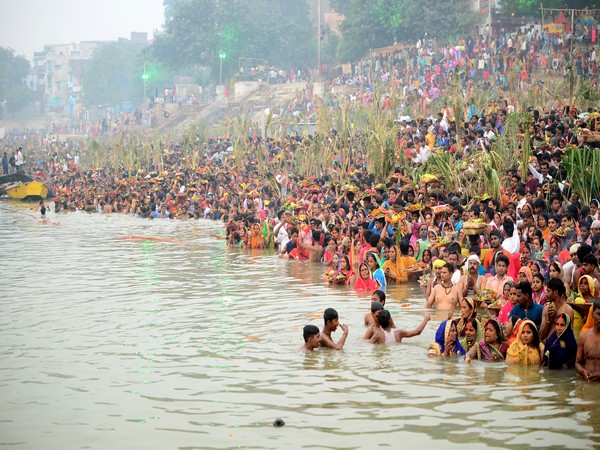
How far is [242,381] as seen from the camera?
933cm

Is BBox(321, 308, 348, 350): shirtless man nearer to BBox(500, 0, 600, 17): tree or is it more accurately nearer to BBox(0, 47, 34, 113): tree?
BBox(500, 0, 600, 17): tree

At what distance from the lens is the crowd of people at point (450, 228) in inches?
380

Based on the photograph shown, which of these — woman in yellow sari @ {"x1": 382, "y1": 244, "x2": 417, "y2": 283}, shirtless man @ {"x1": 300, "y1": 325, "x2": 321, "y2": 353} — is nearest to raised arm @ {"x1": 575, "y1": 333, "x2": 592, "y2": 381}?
shirtless man @ {"x1": 300, "y1": 325, "x2": 321, "y2": 353}

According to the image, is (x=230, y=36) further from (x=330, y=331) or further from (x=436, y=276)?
(x=330, y=331)

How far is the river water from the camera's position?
25.2ft

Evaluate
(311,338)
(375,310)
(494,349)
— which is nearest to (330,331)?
(311,338)

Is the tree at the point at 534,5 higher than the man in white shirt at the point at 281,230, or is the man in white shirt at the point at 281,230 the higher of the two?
the tree at the point at 534,5

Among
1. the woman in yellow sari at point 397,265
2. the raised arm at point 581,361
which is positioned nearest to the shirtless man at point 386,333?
the raised arm at point 581,361

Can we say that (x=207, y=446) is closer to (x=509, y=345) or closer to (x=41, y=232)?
(x=509, y=345)

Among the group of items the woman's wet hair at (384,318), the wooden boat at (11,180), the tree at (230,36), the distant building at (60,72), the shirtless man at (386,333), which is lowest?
the shirtless man at (386,333)

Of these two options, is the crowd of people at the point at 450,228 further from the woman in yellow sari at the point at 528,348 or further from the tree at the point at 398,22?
→ the tree at the point at 398,22

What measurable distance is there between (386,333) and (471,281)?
1697mm

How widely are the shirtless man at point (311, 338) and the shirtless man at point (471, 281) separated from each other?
7.60ft

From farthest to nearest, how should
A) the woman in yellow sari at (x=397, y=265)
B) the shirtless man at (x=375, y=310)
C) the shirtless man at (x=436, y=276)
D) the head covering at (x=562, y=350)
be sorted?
the woman in yellow sari at (x=397, y=265)
the shirtless man at (x=436, y=276)
the shirtless man at (x=375, y=310)
the head covering at (x=562, y=350)
